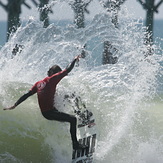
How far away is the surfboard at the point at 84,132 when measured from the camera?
5.67 m

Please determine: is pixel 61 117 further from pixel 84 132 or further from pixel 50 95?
pixel 84 132

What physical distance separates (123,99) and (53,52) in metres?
2.26

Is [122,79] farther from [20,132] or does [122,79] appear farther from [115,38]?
[20,132]

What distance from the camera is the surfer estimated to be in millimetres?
5359

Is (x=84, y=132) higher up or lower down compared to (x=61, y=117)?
lower down

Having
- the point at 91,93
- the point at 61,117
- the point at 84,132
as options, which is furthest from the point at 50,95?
the point at 91,93

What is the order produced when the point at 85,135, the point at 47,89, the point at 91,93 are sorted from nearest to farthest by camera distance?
the point at 47,89 < the point at 85,135 < the point at 91,93

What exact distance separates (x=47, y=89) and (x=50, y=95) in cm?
9

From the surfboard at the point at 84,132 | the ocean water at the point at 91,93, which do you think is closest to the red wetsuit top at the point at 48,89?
the ocean water at the point at 91,93

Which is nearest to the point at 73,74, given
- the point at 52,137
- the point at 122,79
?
the point at 122,79

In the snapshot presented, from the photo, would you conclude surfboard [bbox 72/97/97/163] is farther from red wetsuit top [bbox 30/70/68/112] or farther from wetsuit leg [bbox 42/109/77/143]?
red wetsuit top [bbox 30/70/68/112]

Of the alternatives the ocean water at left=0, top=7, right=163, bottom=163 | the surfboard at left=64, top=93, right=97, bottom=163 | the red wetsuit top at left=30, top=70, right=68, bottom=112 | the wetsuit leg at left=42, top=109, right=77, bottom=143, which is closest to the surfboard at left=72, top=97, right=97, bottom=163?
the surfboard at left=64, top=93, right=97, bottom=163

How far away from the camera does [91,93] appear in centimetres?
683

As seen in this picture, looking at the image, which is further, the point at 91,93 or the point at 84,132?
the point at 91,93
